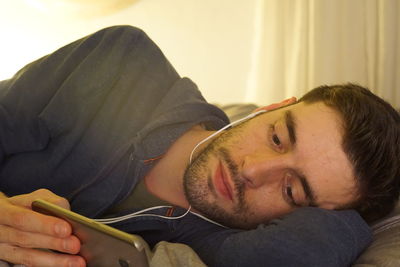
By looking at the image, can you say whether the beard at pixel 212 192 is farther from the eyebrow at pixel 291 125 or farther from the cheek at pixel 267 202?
the eyebrow at pixel 291 125

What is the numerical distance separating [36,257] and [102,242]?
158mm

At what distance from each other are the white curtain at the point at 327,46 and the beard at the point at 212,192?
0.74 meters

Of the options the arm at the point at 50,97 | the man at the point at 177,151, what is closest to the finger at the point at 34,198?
the man at the point at 177,151

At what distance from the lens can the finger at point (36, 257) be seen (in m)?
0.61

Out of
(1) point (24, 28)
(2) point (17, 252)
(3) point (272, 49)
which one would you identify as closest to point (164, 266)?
(2) point (17, 252)

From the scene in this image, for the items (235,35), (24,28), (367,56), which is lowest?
(367,56)

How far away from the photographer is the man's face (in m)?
0.81

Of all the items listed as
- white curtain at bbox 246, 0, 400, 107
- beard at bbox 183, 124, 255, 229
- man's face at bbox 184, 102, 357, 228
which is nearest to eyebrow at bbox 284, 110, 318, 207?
man's face at bbox 184, 102, 357, 228

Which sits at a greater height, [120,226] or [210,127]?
[210,127]

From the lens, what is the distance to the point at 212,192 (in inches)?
34.4

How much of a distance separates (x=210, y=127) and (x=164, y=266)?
1.84ft

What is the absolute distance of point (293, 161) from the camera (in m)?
0.82

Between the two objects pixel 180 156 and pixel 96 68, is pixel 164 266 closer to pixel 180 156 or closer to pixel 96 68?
pixel 180 156

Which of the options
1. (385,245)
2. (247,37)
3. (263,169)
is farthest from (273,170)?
(247,37)
